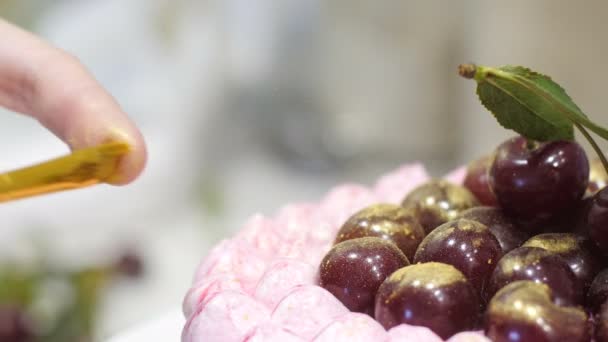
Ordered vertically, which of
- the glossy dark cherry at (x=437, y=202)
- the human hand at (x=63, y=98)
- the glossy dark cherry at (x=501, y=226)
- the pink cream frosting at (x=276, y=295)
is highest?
the human hand at (x=63, y=98)

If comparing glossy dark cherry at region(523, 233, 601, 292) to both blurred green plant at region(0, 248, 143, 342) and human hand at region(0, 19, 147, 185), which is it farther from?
blurred green plant at region(0, 248, 143, 342)

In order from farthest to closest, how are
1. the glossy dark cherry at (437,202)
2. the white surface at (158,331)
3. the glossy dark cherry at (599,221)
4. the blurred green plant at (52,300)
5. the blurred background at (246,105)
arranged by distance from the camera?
the blurred background at (246,105) → the blurred green plant at (52,300) → the white surface at (158,331) → the glossy dark cherry at (437,202) → the glossy dark cherry at (599,221)

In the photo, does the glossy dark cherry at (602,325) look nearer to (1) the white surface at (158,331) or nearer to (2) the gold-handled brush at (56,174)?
(2) the gold-handled brush at (56,174)

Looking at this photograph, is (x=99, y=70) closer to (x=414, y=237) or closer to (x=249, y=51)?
(x=249, y=51)

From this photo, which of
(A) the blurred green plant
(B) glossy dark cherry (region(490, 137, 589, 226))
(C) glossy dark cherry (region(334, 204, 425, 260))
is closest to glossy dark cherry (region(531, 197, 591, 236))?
(B) glossy dark cherry (region(490, 137, 589, 226))

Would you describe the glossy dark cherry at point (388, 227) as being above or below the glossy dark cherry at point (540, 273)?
below

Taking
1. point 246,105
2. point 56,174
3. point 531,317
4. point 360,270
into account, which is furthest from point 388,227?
point 246,105

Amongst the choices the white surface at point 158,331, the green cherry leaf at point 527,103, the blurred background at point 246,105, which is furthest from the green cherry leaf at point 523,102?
the blurred background at point 246,105

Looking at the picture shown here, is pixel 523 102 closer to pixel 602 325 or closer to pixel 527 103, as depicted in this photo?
pixel 527 103
